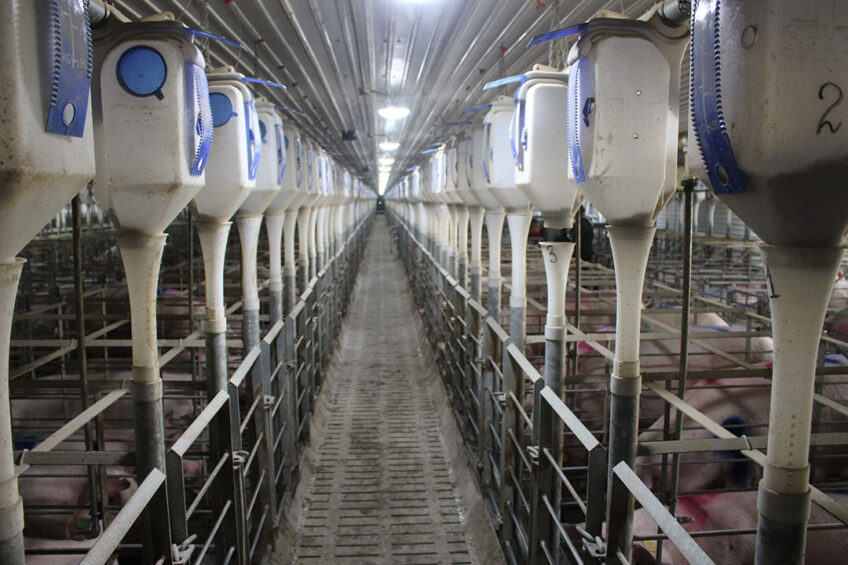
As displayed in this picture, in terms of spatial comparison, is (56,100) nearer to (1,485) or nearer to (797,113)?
(1,485)

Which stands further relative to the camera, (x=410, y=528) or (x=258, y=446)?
(x=410, y=528)

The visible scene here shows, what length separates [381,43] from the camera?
6.71 metres

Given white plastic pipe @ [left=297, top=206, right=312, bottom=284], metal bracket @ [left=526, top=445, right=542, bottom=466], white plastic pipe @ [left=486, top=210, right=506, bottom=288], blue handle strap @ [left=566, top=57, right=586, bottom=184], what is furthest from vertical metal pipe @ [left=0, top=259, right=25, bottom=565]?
white plastic pipe @ [left=297, top=206, right=312, bottom=284]

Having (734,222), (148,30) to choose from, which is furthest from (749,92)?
(734,222)

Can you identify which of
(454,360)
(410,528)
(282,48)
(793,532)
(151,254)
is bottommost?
(410,528)

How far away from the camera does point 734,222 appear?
2041 cm

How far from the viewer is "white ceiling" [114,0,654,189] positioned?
5.20 metres

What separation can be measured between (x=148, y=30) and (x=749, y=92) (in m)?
2.59

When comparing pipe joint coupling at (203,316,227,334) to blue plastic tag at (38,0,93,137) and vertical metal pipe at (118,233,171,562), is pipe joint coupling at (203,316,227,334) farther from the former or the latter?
blue plastic tag at (38,0,93,137)

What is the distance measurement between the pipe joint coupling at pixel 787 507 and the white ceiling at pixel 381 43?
308cm

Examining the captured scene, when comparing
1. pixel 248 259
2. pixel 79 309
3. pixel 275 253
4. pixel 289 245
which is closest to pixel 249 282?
pixel 248 259

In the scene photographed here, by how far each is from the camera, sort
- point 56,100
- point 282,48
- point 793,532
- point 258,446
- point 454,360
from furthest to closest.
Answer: point 454,360
point 282,48
point 258,446
point 793,532
point 56,100

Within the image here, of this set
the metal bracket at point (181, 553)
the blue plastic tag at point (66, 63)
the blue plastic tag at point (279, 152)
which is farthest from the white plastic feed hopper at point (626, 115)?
the blue plastic tag at point (279, 152)

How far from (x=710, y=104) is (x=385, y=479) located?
511 cm
